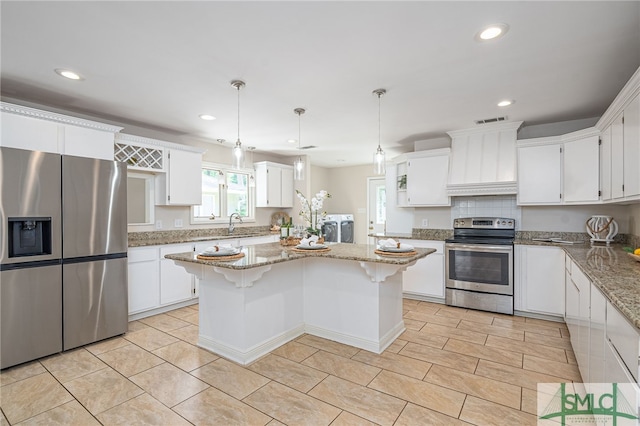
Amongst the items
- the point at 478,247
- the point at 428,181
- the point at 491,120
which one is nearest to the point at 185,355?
the point at 478,247

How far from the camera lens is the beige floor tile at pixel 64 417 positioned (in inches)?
74.5

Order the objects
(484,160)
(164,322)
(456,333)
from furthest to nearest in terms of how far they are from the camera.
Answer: (484,160)
(164,322)
(456,333)

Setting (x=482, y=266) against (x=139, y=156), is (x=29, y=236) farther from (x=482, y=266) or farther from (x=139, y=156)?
(x=482, y=266)

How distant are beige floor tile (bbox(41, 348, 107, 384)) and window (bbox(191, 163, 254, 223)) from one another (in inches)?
91.6

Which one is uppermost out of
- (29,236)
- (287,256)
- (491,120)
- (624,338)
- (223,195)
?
(491,120)

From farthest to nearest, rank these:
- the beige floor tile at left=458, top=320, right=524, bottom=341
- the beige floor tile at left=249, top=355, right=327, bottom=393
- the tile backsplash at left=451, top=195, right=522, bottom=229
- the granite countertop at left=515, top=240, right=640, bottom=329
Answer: the tile backsplash at left=451, top=195, right=522, bottom=229, the beige floor tile at left=458, top=320, right=524, bottom=341, the beige floor tile at left=249, top=355, right=327, bottom=393, the granite countertop at left=515, top=240, right=640, bottom=329

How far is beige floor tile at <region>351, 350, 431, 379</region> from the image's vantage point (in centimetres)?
246

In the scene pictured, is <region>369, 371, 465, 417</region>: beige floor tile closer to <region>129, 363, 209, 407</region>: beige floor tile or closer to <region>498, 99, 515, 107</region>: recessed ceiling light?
<region>129, 363, 209, 407</region>: beige floor tile

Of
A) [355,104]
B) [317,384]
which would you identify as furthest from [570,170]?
[317,384]

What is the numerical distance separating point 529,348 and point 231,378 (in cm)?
261

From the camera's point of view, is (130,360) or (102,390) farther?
(130,360)

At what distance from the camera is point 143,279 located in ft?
12.1

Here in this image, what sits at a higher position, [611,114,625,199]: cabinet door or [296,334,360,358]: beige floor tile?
[611,114,625,199]: cabinet door

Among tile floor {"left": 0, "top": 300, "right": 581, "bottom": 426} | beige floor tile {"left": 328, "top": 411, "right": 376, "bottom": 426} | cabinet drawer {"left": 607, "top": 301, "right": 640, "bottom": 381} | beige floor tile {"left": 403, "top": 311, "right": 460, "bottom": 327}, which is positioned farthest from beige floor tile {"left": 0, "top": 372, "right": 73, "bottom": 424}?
beige floor tile {"left": 403, "top": 311, "right": 460, "bottom": 327}
